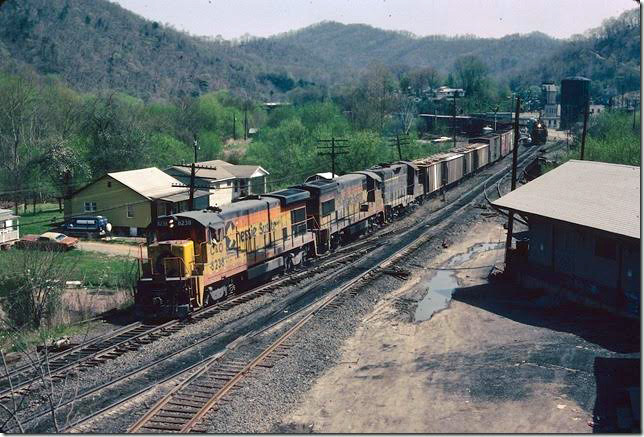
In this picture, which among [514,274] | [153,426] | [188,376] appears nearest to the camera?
[153,426]

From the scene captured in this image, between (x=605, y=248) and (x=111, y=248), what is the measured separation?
109 feet

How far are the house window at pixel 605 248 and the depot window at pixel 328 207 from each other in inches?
555

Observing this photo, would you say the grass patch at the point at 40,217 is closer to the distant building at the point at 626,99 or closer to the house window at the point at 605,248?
the house window at the point at 605,248

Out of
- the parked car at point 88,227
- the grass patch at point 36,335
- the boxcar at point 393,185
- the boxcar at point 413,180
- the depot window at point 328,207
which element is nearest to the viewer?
the grass patch at point 36,335

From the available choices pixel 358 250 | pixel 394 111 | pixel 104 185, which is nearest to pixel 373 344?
pixel 358 250

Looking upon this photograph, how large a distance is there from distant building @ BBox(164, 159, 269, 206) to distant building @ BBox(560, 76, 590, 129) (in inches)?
3059

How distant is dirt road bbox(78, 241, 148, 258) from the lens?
45.5 metres

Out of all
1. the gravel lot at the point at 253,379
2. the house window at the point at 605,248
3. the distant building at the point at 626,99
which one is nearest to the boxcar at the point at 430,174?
the gravel lot at the point at 253,379

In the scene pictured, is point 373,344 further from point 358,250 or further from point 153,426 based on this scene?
point 358,250

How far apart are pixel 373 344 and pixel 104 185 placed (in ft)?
120

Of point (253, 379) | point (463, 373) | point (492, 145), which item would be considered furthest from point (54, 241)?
point (492, 145)

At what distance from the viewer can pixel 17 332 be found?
25.0 m

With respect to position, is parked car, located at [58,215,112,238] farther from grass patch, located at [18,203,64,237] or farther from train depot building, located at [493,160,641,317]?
train depot building, located at [493,160,641,317]

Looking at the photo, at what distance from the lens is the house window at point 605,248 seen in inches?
978
